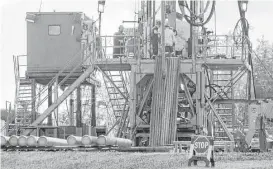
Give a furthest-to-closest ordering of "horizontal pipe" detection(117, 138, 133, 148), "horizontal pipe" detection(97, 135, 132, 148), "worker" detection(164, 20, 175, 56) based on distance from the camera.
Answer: "worker" detection(164, 20, 175, 56), "horizontal pipe" detection(117, 138, 133, 148), "horizontal pipe" detection(97, 135, 132, 148)

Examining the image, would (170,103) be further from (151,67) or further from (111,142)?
(111,142)

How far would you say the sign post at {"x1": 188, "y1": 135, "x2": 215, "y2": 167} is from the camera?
1923 cm

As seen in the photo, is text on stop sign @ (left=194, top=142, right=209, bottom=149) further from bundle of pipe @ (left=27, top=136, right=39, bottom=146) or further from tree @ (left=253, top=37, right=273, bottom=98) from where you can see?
tree @ (left=253, top=37, right=273, bottom=98)

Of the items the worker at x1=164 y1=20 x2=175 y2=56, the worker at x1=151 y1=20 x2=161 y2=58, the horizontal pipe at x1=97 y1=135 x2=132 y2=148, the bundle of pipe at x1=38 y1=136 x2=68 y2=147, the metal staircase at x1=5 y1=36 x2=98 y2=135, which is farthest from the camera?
the metal staircase at x1=5 y1=36 x2=98 y2=135

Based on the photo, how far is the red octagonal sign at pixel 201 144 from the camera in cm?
1947

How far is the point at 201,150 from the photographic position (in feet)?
63.9

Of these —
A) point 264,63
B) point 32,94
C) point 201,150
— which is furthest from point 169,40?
point 264,63

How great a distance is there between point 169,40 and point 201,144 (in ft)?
45.7

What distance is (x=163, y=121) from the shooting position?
1255 inches

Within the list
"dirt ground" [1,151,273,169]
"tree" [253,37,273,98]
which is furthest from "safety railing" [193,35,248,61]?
"tree" [253,37,273,98]

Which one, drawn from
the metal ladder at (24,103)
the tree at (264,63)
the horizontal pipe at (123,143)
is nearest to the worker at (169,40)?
the horizontal pipe at (123,143)

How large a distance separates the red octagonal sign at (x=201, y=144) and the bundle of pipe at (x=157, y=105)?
11.5 meters

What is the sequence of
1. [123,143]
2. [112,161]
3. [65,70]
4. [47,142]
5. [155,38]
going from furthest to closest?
[65,70], [155,38], [123,143], [47,142], [112,161]

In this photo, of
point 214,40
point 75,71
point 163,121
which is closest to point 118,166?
point 163,121
